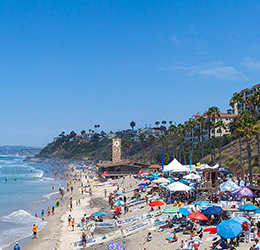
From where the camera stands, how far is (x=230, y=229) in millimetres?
12547

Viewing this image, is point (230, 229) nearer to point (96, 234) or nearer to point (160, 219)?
point (160, 219)

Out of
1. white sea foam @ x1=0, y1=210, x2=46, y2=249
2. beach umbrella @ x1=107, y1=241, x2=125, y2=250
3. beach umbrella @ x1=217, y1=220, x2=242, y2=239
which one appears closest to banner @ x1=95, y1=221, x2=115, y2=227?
beach umbrella @ x1=107, y1=241, x2=125, y2=250

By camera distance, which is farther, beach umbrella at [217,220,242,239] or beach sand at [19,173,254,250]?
beach sand at [19,173,254,250]

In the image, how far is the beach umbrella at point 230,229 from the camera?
12391 millimetres

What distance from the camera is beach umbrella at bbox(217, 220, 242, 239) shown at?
1239 centimetres

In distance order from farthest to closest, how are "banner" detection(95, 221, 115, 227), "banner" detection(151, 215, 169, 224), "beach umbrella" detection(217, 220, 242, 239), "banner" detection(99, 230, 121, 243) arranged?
"banner" detection(95, 221, 115, 227)
"banner" detection(151, 215, 169, 224)
"banner" detection(99, 230, 121, 243)
"beach umbrella" detection(217, 220, 242, 239)

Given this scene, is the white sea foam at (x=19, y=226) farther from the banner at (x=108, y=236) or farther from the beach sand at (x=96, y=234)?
the banner at (x=108, y=236)

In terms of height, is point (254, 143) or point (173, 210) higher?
point (254, 143)

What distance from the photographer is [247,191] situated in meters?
18.8

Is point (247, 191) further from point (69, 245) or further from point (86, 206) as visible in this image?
point (86, 206)

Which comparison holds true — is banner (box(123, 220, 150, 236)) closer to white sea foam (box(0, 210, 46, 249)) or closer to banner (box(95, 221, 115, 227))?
banner (box(95, 221, 115, 227))

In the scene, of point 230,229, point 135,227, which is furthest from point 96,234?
point 230,229

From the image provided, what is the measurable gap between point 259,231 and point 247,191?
496 centimetres

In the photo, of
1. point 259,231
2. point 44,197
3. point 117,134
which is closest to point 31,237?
point 259,231
